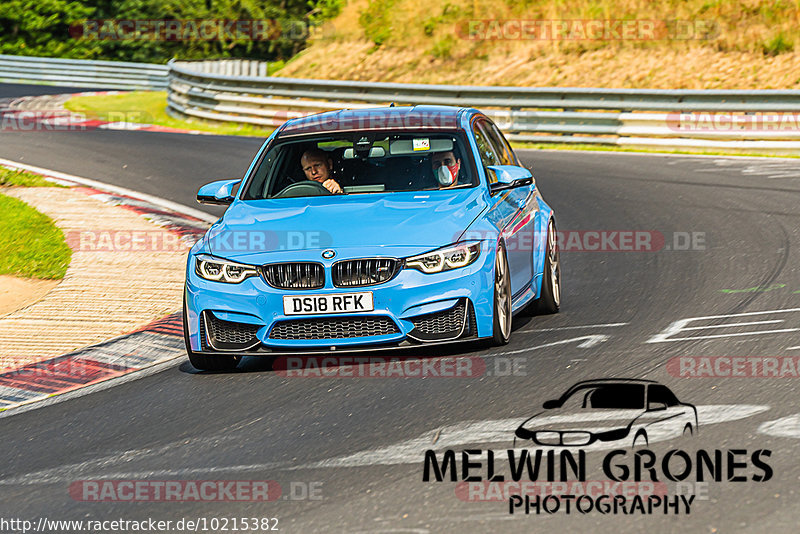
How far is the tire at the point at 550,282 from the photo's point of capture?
9076 millimetres

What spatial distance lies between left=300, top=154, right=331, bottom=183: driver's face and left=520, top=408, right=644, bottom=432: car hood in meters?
3.14

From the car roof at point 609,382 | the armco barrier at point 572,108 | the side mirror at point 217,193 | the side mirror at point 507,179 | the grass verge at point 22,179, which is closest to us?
the car roof at point 609,382

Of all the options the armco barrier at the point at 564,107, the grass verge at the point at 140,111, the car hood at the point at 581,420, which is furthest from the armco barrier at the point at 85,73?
the car hood at the point at 581,420

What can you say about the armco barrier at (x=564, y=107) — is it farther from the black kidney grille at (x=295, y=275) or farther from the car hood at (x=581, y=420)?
the car hood at (x=581, y=420)

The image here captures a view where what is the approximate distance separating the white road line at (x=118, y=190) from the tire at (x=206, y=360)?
615 cm

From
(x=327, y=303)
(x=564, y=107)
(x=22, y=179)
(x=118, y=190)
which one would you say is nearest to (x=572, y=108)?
(x=564, y=107)

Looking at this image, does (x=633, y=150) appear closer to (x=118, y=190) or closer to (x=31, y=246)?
(x=118, y=190)

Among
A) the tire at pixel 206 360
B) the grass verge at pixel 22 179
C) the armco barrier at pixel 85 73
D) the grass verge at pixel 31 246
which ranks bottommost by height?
the armco barrier at pixel 85 73

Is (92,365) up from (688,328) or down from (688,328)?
down

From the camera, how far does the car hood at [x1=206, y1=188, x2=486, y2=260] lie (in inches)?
299

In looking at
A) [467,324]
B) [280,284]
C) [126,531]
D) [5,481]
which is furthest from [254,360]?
[126,531]

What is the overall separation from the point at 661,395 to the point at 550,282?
2802 mm

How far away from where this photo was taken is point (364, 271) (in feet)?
24.5

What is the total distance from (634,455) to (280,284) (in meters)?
2.83
